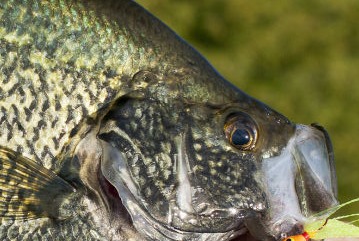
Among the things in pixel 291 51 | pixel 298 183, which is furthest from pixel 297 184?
pixel 291 51

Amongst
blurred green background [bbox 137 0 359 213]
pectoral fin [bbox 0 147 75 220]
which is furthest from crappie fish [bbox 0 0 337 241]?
blurred green background [bbox 137 0 359 213]

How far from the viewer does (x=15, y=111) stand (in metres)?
2.06

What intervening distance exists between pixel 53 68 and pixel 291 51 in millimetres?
4599

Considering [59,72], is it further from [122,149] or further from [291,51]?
[291,51]

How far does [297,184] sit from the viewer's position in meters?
2.10

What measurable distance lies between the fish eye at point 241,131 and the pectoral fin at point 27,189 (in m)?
0.37

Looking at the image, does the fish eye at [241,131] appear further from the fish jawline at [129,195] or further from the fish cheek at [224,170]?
the fish jawline at [129,195]

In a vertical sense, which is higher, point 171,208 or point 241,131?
point 241,131

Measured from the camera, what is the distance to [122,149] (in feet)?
6.80

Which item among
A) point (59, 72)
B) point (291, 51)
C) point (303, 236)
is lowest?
point (303, 236)

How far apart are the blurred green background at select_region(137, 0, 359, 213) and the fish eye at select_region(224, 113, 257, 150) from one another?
3594 millimetres

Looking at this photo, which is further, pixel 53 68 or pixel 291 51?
pixel 291 51

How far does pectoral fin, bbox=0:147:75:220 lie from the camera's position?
2041mm

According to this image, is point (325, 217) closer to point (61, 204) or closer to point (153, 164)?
point (153, 164)
